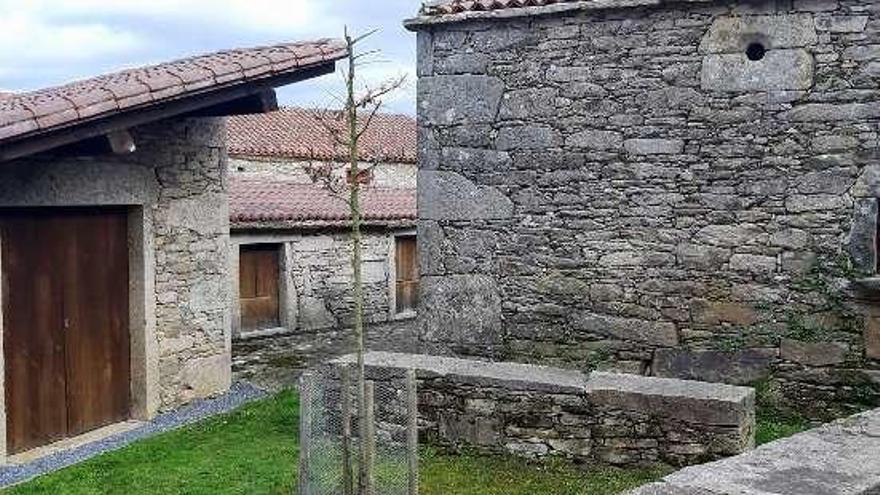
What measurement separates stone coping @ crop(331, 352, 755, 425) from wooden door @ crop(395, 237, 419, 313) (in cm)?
881

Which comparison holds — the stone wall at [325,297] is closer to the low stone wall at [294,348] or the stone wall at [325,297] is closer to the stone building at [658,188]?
the low stone wall at [294,348]

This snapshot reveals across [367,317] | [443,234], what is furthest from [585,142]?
[367,317]

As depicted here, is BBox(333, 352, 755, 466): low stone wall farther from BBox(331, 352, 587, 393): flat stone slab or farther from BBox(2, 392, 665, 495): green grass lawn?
BBox(2, 392, 665, 495): green grass lawn

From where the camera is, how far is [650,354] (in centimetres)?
672

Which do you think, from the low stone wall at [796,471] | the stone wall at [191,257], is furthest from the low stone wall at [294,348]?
the low stone wall at [796,471]

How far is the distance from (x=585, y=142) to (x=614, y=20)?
0.90 meters

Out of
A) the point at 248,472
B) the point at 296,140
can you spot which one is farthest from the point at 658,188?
the point at 296,140

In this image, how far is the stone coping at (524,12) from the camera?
6.49 metres

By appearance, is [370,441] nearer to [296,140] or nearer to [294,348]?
[294,348]

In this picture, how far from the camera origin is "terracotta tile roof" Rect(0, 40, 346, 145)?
577 cm

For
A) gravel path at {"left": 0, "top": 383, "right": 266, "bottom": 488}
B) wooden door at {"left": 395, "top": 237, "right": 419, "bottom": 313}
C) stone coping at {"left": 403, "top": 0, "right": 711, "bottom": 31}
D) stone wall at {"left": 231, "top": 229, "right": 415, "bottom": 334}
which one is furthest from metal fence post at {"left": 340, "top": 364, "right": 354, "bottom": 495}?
wooden door at {"left": 395, "top": 237, "right": 419, "bottom": 313}

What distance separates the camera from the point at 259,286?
12.7 meters

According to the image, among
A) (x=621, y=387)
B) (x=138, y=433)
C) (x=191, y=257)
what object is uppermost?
(x=191, y=257)

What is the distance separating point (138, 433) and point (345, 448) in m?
3.04
